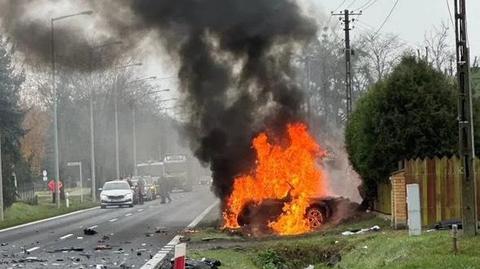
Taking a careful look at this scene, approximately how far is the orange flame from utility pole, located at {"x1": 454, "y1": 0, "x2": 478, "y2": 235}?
971 centimetres

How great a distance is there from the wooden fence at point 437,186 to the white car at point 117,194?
34.6 meters

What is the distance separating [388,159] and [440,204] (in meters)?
3.17

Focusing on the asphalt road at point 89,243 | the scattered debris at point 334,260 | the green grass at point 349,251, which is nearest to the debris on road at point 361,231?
the green grass at point 349,251

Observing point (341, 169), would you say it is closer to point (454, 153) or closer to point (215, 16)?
point (215, 16)

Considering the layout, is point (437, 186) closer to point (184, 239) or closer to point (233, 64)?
point (184, 239)

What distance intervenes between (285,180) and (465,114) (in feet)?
37.1

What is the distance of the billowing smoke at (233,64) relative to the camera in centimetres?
2844

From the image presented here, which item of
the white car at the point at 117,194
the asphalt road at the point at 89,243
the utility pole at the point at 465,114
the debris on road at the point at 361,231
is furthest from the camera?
the white car at the point at 117,194

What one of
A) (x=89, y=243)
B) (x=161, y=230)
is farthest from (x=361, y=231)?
(x=161, y=230)

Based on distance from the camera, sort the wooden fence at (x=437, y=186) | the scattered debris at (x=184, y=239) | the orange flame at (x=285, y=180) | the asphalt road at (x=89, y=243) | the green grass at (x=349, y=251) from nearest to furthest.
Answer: the green grass at (x=349, y=251)
the asphalt road at (x=89, y=243)
the wooden fence at (x=437, y=186)
the scattered debris at (x=184, y=239)
the orange flame at (x=285, y=180)

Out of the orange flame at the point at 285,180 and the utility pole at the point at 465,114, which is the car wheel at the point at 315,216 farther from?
the utility pole at the point at 465,114

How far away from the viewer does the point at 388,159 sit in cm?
2414

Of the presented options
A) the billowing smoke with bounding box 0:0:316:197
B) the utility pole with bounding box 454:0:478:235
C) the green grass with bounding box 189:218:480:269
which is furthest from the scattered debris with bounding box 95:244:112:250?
the utility pole with bounding box 454:0:478:235

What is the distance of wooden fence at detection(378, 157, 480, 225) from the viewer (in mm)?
21156
